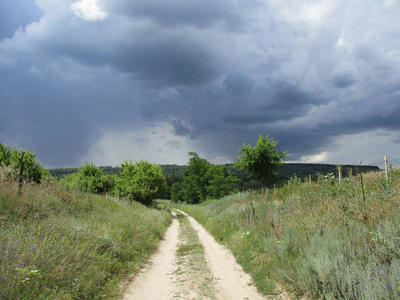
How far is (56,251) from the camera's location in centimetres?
564

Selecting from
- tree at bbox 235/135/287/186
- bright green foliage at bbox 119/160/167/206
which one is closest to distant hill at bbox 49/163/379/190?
tree at bbox 235/135/287/186

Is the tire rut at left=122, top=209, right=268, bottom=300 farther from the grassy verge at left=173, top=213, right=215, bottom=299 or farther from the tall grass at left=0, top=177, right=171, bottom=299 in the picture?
the tall grass at left=0, top=177, right=171, bottom=299

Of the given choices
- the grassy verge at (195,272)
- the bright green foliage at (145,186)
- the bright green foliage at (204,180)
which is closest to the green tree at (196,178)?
the bright green foliage at (204,180)

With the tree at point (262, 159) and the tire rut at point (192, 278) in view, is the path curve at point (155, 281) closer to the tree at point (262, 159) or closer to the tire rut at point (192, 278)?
the tire rut at point (192, 278)

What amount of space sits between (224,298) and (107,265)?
351 cm

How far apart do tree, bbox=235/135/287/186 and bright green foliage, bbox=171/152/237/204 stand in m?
33.2

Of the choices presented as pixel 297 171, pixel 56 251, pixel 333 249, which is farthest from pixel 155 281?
pixel 297 171

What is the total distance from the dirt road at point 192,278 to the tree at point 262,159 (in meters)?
18.5

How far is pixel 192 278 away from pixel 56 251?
3.60 metres

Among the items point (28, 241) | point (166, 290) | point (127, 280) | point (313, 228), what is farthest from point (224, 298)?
point (28, 241)

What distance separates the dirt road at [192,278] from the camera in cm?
569

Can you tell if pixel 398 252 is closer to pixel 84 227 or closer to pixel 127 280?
pixel 127 280

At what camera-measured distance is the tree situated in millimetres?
27250

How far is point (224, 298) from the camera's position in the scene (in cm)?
549
